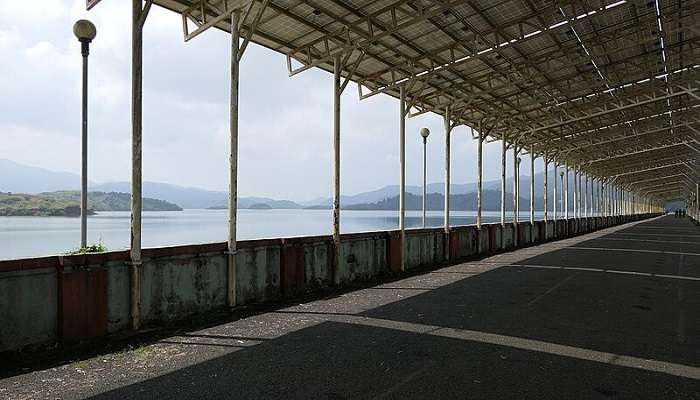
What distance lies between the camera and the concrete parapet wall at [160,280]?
5.79m

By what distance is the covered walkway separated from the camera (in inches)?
189

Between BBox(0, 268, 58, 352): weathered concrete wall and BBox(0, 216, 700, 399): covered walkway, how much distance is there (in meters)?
0.78

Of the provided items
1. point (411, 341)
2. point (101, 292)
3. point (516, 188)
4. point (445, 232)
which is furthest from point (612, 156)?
point (101, 292)

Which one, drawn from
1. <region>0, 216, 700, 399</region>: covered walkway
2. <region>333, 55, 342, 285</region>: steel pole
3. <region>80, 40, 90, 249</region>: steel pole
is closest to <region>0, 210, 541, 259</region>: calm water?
<region>80, 40, 90, 249</region>: steel pole

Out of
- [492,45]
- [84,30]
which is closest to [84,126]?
[84,30]

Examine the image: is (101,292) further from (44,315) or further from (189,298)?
(189,298)

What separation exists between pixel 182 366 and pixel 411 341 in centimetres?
316

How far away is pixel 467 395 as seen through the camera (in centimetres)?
464

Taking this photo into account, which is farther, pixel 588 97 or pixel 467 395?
pixel 588 97

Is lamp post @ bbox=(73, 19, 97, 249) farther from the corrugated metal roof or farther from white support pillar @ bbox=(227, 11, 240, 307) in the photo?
white support pillar @ bbox=(227, 11, 240, 307)

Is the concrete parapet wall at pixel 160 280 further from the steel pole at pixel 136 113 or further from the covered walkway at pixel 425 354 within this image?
the covered walkway at pixel 425 354

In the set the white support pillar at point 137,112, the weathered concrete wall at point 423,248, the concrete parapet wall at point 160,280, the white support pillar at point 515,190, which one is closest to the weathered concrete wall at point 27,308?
the concrete parapet wall at point 160,280

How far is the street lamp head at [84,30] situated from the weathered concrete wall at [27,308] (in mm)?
4326

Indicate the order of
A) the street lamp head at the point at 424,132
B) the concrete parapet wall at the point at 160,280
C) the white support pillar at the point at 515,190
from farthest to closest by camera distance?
the white support pillar at the point at 515,190, the street lamp head at the point at 424,132, the concrete parapet wall at the point at 160,280
